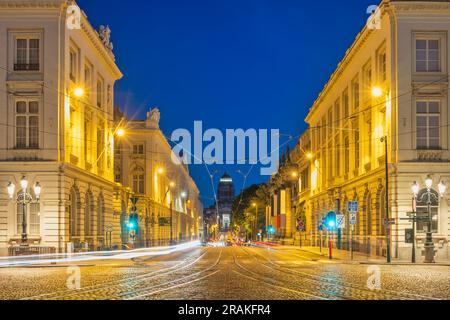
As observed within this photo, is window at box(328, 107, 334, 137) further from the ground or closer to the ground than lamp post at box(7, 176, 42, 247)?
further from the ground

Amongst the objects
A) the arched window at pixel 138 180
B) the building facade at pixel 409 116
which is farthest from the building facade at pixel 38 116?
the arched window at pixel 138 180

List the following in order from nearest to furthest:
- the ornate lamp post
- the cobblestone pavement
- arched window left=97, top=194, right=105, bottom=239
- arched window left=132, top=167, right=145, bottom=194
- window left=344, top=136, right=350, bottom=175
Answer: the cobblestone pavement
the ornate lamp post
arched window left=97, top=194, right=105, bottom=239
window left=344, top=136, right=350, bottom=175
arched window left=132, top=167, right=145, bottom=194

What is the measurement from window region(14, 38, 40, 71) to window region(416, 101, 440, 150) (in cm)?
2467

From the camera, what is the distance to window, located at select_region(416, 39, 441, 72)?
149ft

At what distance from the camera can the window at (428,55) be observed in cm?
4544

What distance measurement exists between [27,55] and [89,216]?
15288 mm

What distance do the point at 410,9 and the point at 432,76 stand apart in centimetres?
440

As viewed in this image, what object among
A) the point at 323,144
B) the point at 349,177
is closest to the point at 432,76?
the point at 349,177

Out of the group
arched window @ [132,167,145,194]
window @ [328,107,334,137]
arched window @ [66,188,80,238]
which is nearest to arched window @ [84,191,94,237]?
arched window @ [66,188,80,238]

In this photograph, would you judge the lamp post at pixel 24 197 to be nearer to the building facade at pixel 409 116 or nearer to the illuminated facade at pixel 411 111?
the building facade at pixel 409 116

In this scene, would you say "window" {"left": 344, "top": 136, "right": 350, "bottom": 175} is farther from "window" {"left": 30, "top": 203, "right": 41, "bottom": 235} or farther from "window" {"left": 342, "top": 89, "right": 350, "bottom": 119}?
"window" {"left": 30, "top": 203, "right": 41, "bottom": 235}

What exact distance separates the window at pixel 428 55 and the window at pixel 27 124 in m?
24.6

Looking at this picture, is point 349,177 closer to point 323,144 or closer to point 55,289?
point 323,144

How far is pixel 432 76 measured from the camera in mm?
45031
